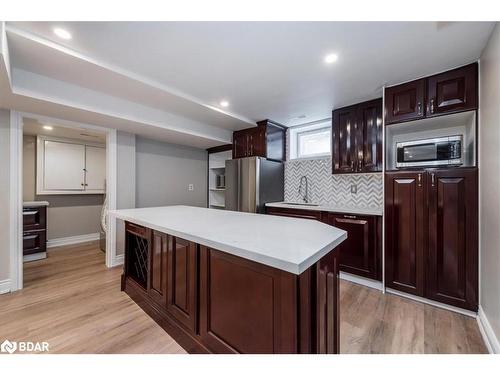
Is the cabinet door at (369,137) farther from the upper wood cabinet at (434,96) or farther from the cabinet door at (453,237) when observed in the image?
the cabinet door at (453,237)

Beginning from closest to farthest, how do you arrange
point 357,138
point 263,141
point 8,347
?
1. point 8,347
2. point 357,138
3. point 263,141

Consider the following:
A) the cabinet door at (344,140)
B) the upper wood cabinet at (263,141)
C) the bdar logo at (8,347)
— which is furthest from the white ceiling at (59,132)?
the cabinet door at (344,140)

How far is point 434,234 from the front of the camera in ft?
6.86

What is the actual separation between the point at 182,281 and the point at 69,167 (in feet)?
14.4

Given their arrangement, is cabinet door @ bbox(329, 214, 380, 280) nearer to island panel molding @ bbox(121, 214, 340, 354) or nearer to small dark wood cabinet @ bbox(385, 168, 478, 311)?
small dark wood cabinet @ bbox(385, 168, 478, 311)

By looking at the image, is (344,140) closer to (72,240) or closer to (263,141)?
(263,141)

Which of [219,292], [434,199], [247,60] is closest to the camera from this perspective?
[219,292]

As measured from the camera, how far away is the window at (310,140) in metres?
3.57

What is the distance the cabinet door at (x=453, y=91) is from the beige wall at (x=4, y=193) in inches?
181

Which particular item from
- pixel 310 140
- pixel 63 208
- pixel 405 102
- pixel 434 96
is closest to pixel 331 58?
pixel 405 102

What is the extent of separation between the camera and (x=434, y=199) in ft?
6.88

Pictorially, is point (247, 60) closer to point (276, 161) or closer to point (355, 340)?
point (276, 161)
